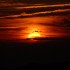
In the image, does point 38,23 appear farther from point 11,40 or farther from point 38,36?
point 11,40

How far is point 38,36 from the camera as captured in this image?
14.3 metres

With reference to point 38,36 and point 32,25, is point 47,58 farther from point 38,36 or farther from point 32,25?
point 32,25

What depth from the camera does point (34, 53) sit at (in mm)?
10836

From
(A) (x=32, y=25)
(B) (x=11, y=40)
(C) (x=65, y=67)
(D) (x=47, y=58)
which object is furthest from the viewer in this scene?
(A) (x=32, y=25)

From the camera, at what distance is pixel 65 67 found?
835 cm

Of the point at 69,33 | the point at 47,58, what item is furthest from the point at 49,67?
the point at 69,33

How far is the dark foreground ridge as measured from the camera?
9.12 m

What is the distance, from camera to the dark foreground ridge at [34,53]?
29.9 ft

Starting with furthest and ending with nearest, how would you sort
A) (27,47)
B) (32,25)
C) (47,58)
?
(32,25) → (27,47) → (47,58)

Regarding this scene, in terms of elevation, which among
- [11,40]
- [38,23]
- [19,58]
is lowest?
[38,23]

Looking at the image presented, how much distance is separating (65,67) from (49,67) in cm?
40

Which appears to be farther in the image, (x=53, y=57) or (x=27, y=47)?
(x=27, y=47)

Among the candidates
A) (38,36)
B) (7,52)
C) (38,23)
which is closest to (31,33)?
(38,36)

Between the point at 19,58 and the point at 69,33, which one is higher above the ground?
the point at 19,58
